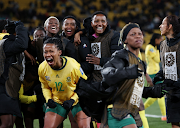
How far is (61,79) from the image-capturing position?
12.3 feet

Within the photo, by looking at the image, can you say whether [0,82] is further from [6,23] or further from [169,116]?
[169,116]

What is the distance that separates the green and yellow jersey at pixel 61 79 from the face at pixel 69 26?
3.25 feet

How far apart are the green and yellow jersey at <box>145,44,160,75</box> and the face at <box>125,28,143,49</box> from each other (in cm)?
508

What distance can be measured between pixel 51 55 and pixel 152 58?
508 cm

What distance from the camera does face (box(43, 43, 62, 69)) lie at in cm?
366

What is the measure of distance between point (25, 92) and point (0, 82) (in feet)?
3.82

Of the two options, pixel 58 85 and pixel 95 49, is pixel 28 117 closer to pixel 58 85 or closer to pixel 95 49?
pixel 58 85

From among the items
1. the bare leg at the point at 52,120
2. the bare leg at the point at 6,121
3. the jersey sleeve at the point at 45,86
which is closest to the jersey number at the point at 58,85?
the jersey sleeve at the point at 45,86

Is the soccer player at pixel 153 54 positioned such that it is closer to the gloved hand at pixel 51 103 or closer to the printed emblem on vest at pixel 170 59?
the printed emblem on vest at pixel 170 59

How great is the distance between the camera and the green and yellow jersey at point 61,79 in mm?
3768

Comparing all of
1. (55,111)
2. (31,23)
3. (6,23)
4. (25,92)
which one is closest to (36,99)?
(25,92)

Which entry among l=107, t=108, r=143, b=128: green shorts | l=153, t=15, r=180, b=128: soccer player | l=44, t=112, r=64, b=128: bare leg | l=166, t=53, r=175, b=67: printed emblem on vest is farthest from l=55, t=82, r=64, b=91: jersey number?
l=166, t=53, r=175, b=67: printed emblem on vest

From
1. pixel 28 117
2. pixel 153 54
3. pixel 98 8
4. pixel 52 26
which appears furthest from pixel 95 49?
pixel 98 8

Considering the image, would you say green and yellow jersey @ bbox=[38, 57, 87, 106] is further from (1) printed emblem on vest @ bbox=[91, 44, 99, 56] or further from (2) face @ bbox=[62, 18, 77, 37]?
(2) face @ bbox=[62, 18, 77, 37]
